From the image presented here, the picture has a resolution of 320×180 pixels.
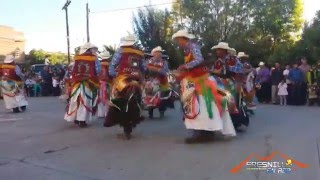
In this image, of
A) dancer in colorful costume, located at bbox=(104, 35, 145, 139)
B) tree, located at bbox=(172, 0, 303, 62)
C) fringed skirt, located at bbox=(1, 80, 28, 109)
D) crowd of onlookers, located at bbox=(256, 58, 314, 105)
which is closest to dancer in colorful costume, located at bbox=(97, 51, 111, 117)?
Answer: fringed skirt, located at bbox=(1, 80, 28, 109)

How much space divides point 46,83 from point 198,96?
20016 millimetres

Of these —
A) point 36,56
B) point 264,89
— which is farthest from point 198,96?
point 36,56

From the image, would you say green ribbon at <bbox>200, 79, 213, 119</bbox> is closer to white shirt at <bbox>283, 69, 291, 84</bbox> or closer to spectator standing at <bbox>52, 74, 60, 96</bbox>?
white shirt at <bbox>283, 69, 291, 84</bbox>

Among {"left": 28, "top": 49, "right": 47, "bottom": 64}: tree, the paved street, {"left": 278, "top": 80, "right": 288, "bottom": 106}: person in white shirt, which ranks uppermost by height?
{"left": 28, "top": 49, "right": 47, "bottom": 64}: tree

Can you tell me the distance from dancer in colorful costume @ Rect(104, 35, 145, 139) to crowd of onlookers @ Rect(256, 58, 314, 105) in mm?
8636

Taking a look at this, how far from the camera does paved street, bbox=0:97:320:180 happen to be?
623 centimetres

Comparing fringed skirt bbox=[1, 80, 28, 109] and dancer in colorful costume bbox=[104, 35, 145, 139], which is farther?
fringed skirt bbox=[1, 80, 28, 109]

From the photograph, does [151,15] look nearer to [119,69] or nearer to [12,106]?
[12,106]

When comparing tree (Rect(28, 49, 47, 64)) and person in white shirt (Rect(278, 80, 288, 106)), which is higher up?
tree (Rect(28, 49, 47, 64))

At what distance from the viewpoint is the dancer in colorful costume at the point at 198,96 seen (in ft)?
26.7

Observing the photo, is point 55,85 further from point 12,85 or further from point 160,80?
point 160,80

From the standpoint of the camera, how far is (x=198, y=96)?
26.9ft

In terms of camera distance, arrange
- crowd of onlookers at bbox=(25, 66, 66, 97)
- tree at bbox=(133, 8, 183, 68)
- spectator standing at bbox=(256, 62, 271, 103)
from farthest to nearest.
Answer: tree at bbox=(133, 8, 183, 68) < crowd of onlookers at bbox=(25, 66, 66, 97) < spectator standing at bbox=(256, 62, 271, 103)

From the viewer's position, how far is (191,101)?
325 inches
